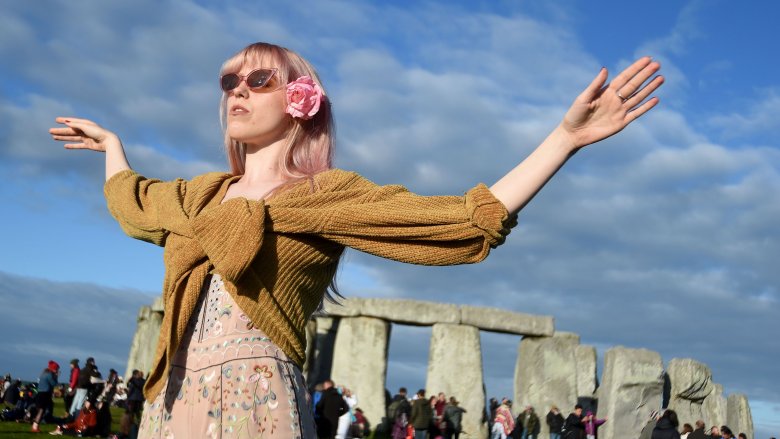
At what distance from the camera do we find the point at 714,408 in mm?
22562

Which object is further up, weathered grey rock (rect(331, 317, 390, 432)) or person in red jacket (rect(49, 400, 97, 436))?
weathered grey rock (rect(331, 317, 390, 432))

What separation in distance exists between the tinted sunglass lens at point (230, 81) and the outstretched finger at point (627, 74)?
100 cm

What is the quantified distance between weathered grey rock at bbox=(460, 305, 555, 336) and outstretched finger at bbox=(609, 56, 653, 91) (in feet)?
69.0

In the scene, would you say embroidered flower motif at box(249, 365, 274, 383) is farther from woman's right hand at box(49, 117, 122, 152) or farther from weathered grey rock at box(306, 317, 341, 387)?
weathered grey rock at box(306, 317, 341, 387)

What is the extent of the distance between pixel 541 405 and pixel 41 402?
11505 millimetres

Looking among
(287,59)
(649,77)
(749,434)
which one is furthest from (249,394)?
(749,434)

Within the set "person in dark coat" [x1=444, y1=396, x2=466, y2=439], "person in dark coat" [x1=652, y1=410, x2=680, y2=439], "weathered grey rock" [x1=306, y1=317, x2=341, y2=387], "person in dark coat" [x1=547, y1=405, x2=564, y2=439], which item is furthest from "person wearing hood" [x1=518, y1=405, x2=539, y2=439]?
"person in dark coat" [x1=652, y1=410, x2=680, y2=439]

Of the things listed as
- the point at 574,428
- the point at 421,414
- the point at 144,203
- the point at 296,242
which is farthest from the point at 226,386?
the point at 574,428

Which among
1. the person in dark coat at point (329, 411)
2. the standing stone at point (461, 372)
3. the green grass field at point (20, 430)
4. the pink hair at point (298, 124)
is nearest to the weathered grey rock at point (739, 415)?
the standing stone at point (461, 372)

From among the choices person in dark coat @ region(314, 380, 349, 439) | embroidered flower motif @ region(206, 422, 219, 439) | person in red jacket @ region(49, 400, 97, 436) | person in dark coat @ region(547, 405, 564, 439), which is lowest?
embroidered flower motif @ region(206, 422, 219, 439)

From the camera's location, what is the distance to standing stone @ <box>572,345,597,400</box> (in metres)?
23.8

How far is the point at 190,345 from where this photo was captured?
2.36 m

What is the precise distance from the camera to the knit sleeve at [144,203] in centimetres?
254

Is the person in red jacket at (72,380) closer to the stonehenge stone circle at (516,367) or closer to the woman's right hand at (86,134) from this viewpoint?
the stonehenge stone circle at (516,367)
